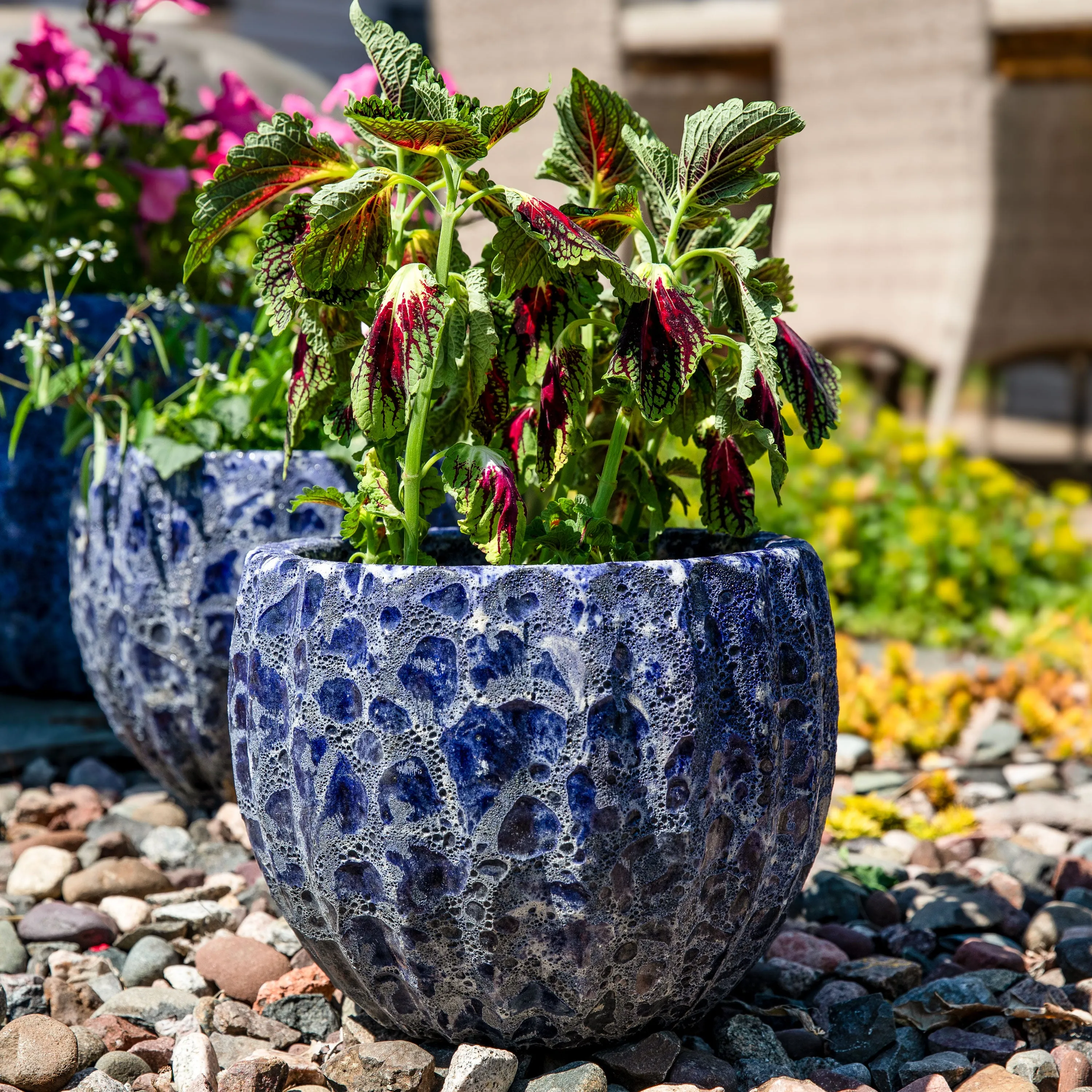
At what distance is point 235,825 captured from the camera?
6.61ft

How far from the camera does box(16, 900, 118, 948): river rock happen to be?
167cm

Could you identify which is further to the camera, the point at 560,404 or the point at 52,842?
the point at 52,842

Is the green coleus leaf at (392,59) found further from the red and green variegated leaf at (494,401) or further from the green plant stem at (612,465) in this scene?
the green plant stem at (612,465)

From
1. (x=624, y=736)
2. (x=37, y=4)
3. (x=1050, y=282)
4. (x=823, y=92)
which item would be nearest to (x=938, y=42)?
(x=823, y=92)

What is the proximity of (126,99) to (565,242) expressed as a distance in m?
1.63

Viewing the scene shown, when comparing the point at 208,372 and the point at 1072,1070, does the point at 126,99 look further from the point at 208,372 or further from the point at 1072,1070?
the point at 1072,1070

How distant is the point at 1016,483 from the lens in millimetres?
3938

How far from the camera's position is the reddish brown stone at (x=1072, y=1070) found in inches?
51.8

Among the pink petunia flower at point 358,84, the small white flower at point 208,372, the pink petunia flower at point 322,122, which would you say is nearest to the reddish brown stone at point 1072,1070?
the small white flower at point 208,372

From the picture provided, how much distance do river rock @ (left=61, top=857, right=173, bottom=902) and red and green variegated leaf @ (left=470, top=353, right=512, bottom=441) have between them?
36.2 inches

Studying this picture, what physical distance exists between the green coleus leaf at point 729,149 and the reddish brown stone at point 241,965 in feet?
3.34

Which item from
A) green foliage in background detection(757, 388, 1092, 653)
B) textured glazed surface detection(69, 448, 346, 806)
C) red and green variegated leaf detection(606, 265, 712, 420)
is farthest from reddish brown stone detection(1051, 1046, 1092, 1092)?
green foliage in background detection(757, 388, 1092, 653)

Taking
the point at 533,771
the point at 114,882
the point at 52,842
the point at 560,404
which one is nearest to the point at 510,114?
the point at 560,404

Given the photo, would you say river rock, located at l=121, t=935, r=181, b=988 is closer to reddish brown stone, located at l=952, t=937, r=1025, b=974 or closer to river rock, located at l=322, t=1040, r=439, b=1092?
river rock, located at l=322, t=1040, r=439, b=1092
